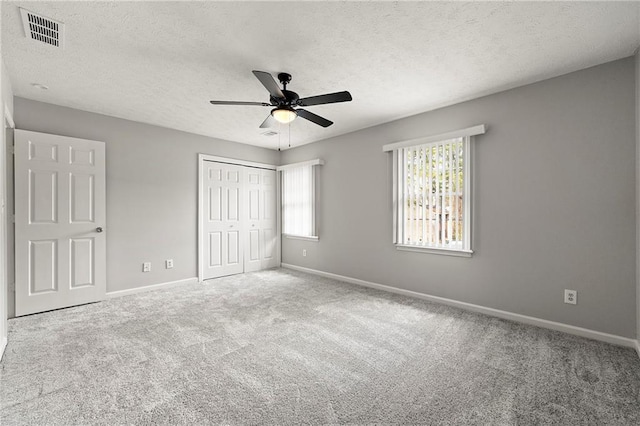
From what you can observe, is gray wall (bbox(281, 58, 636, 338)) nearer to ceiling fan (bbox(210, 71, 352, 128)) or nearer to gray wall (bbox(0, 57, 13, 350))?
ceiling fan (bbox(210, 71, 352, 128))

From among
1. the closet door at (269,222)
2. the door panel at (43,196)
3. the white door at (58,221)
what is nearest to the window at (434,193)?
the closet door at (269,222)

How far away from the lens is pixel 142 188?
166 inches

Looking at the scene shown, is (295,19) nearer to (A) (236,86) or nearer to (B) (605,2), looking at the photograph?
(A) (236,86)

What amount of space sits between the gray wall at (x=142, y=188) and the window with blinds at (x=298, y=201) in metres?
1.59

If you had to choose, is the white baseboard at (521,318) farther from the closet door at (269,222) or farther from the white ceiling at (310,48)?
the white ceiling at (310,48)

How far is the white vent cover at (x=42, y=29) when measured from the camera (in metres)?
1.99

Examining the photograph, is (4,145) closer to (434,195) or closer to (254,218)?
(254,218)

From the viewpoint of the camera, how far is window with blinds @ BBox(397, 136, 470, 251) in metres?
3.44

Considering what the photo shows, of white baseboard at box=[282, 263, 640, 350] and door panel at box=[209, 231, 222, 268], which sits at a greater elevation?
door panel at box=[209, 231, 222, 268]

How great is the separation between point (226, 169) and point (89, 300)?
276 centimetres

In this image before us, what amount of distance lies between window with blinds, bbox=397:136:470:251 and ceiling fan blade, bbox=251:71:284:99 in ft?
6.94

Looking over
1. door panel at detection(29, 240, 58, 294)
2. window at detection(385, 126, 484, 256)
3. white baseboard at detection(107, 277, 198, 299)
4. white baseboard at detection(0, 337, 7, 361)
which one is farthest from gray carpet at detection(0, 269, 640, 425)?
window at detection(385, 126, 484, 256)

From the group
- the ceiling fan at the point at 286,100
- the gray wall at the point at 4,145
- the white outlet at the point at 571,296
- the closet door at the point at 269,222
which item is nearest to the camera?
the gray wall at the point at 4,145

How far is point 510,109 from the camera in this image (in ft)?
10.2
